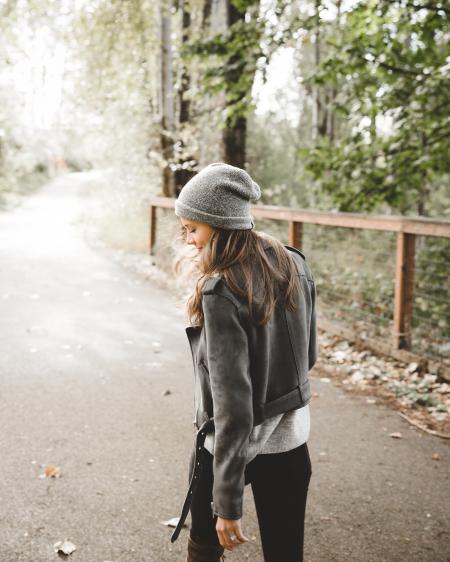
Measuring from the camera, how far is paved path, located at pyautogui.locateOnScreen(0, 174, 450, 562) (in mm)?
3408

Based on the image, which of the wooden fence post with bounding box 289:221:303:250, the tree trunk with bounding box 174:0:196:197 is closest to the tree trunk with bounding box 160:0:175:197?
the tree trunk with bounding box 174:0:196:197

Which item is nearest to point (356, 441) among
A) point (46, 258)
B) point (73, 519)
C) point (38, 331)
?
point (73, 519)

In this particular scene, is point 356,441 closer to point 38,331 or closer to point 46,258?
point 38,331

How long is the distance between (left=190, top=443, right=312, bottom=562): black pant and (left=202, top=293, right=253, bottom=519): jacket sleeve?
205 mm

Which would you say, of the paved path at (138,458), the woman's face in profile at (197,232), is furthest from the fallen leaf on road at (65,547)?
the woman's face in profile at (197,232)

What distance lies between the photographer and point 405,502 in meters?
3.88

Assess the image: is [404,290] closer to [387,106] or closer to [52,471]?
[387,106]

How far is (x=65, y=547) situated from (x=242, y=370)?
6.63ft

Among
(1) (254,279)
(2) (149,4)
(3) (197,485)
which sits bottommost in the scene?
(3) (197,485)

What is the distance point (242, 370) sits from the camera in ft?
6.21

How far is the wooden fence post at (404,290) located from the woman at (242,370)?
428cm

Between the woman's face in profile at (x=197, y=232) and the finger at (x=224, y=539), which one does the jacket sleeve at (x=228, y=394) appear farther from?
the woman's face in profile at (x=197, y=232)

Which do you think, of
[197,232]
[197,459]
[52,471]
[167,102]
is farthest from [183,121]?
[197,459]

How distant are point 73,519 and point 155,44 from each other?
16.0 meters
